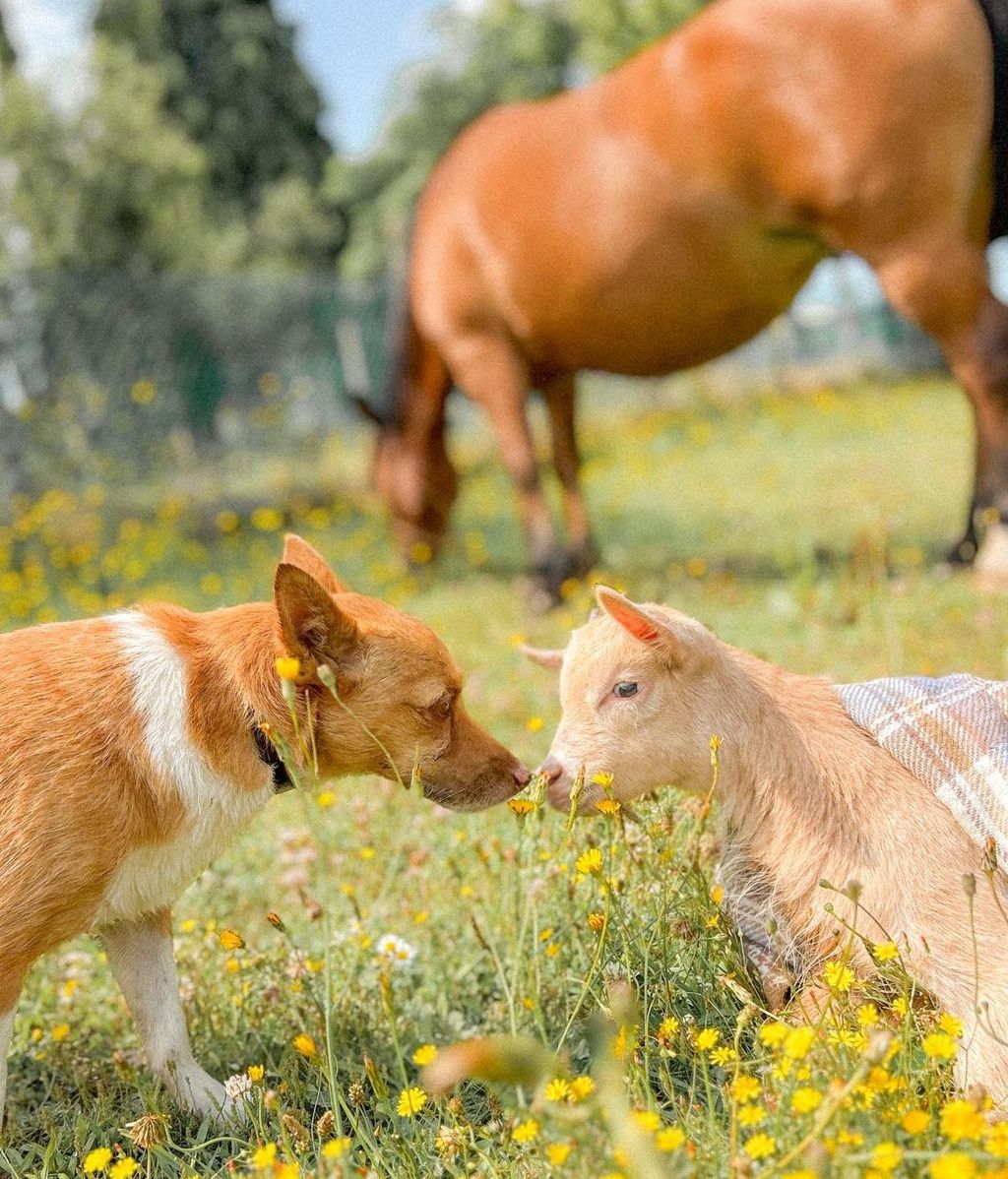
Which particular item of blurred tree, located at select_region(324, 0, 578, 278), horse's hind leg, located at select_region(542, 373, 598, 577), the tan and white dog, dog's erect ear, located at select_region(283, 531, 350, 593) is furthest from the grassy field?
blurred tree, located at select_region(324, 0, 578, 278)

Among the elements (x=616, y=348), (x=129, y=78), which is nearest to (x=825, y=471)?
(x=616, y=348)

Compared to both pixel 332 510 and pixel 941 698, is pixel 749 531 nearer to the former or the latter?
pixel 332 510

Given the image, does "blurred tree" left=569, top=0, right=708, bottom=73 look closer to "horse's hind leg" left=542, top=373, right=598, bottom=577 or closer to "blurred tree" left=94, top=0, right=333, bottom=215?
"blurred tree" left=94, top=0, right=333, bottom=215

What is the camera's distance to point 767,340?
23.9 m

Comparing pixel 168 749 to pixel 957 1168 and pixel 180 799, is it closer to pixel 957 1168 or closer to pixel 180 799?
pixel 180 799

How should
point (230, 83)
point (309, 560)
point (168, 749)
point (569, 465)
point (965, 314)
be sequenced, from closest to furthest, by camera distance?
point (168, 749) < point (309, 560) < point (965, 314) < point (569, 465) < point (230, 83)

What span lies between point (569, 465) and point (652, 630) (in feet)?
19.1

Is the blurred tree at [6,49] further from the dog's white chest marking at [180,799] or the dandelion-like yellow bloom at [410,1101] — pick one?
the dandelion-like yellow bloom at [410,1101]

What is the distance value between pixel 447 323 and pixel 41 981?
17.2ft

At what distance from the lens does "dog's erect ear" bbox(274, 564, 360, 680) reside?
247 cm

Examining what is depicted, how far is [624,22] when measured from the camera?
24.5m

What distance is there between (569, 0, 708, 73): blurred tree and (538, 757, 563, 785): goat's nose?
23.7 m

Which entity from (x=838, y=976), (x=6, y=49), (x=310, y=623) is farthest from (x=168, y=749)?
(x=6, y=49)

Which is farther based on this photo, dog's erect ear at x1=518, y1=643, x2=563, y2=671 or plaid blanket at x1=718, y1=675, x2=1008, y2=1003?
dog's erect ear at x1=518, y1=643, x2=563, y2=671
